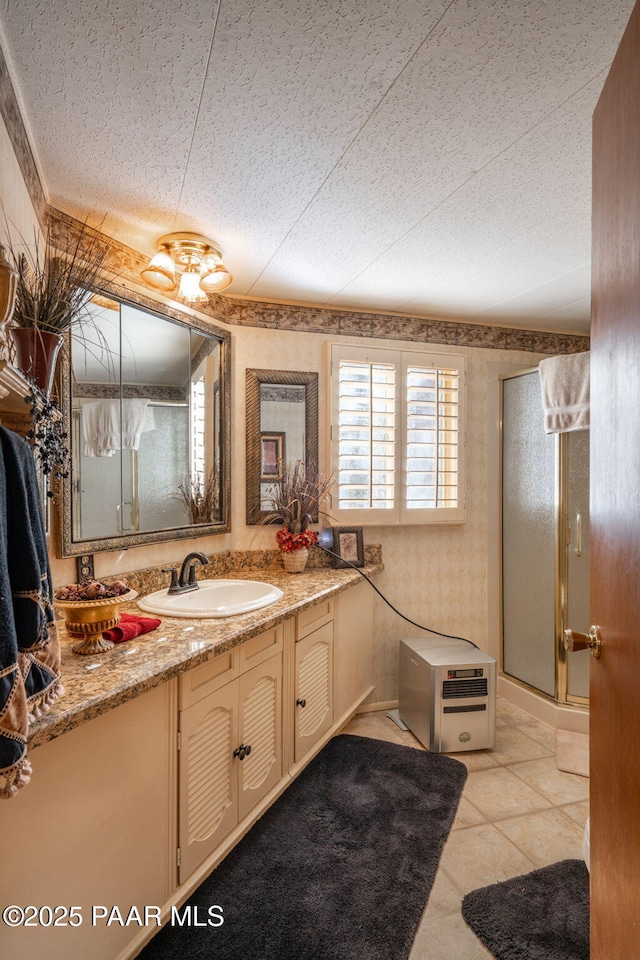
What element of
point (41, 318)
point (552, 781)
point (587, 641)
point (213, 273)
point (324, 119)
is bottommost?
point (552, 781)

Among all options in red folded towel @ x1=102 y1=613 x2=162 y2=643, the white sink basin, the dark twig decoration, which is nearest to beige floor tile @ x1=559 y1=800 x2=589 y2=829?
the white sink basin

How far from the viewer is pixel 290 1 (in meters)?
1.05

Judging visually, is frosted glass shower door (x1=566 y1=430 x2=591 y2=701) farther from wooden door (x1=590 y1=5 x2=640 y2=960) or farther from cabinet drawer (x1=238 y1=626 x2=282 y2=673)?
wooden door (x1=590 y1=5 x2=640 y2=960)

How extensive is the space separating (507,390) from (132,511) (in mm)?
2337

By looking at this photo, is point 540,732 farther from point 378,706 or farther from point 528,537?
point 528,537

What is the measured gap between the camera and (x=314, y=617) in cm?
241

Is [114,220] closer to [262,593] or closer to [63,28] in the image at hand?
[63,28]

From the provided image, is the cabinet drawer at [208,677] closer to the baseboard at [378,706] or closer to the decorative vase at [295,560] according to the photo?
the decorative vase at [295,560]

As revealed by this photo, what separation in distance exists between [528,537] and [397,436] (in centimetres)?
98

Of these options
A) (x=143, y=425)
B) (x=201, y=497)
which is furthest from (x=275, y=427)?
(x=143, y=425)

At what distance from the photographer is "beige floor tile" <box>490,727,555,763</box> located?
2596mm

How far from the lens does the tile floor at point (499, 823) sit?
1600 mm

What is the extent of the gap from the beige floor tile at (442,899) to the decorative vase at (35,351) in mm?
1905

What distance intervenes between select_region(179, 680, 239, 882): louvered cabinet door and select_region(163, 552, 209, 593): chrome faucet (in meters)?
0.50
